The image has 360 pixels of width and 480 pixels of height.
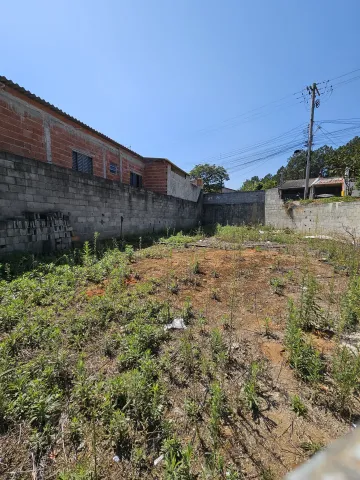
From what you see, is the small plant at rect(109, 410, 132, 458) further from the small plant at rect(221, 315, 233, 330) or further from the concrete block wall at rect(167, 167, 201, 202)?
the concrete block wall at rect(167, 167, 201, 202)

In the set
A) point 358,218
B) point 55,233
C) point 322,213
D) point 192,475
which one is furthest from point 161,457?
point 322,213

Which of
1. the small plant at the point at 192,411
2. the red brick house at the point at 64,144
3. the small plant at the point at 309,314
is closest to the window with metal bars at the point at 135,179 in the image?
the red brick house at the point at 64,144

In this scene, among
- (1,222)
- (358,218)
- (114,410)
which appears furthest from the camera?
(358,218)

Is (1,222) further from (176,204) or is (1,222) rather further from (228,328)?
(176,204)

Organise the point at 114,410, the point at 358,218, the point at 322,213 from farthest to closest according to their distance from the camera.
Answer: the point at 322,213
the point at 358,218
the point at 114,410

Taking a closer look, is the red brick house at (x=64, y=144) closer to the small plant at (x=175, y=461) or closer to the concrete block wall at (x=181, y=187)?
the concrete block wall at (x=181, y=187)

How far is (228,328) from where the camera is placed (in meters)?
2.46

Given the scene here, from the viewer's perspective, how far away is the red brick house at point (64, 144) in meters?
5.68

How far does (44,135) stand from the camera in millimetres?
6508

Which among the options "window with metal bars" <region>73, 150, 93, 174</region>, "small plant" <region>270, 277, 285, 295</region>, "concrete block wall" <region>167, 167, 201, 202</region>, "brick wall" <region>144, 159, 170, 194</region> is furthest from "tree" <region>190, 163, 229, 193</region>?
"small plant" <region>270, 277, 285, 295</region>

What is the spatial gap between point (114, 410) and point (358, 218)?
1025cm

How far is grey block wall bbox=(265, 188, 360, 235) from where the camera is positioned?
8617 millimetres

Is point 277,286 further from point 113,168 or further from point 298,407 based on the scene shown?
point 113,168

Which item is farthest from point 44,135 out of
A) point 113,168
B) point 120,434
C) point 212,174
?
point 212,174
